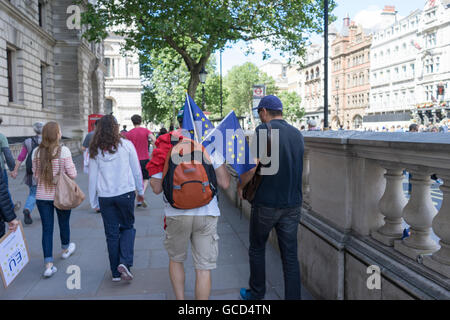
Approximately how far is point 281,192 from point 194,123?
95 centimetres

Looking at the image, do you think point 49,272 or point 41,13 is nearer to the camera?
point 49,272

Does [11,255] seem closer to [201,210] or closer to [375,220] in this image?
[201,210]

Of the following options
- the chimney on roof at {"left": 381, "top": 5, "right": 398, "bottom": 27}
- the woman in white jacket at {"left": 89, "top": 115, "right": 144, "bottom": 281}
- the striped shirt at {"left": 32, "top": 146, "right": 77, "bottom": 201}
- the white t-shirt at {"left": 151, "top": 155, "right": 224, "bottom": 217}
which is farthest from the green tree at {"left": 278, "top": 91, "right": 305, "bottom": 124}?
the white t-shirt at {"left": 151, "top": 155, "right": 224, "bottom": 217}

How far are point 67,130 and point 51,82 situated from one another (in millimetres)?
3383

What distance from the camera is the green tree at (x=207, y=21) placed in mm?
15586

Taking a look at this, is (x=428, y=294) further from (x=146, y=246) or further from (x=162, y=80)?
(x=162, y=80)

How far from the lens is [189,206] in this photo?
3.08m

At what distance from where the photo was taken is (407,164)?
2.63 m

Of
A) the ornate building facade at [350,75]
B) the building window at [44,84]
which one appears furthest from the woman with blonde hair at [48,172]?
the ornate building facade at [350,75]

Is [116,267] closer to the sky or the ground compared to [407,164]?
closer to the ground

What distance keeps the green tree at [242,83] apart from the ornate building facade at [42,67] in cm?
5099

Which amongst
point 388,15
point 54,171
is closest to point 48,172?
point 54,171

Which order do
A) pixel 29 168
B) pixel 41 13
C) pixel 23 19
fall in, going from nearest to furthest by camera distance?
1. pixel 29 168
2. pixel 23 19
3. pixel 41 13
